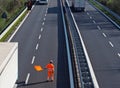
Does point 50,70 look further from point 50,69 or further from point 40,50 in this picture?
point 40,50

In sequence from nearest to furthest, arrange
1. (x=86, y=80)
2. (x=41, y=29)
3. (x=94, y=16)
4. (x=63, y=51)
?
(x=86, y=80) → (x=63, y=51) → (x=41, y=29) → (x=94, y=16)

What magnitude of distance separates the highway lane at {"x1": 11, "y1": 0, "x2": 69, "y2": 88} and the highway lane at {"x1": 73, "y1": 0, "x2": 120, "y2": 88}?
7.18 feet

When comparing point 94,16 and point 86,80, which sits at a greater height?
point 86,80

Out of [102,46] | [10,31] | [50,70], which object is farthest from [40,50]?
[10,31]

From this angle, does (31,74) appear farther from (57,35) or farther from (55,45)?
(57,35)

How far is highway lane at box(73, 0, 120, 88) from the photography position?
82.6ft

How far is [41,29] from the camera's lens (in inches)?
1737

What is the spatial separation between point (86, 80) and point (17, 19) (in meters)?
29.8

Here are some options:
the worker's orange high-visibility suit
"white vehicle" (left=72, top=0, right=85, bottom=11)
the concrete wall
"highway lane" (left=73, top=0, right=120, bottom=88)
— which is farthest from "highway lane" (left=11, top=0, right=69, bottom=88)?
"white vehicle" (left=72, top=0, right=85, bottom=11)

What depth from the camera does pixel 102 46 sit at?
34.7 m

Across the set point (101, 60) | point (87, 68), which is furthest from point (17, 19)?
point (87, 68)

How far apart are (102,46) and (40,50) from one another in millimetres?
5704

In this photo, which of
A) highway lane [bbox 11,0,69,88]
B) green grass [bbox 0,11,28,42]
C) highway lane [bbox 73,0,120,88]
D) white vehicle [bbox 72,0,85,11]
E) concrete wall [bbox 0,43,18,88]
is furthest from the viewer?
white vehicle [bbox 72,0,85,11]

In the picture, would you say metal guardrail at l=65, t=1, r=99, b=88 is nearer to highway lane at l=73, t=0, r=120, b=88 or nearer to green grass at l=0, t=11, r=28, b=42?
highway lane at l=73, t=0, r=120, b=88
